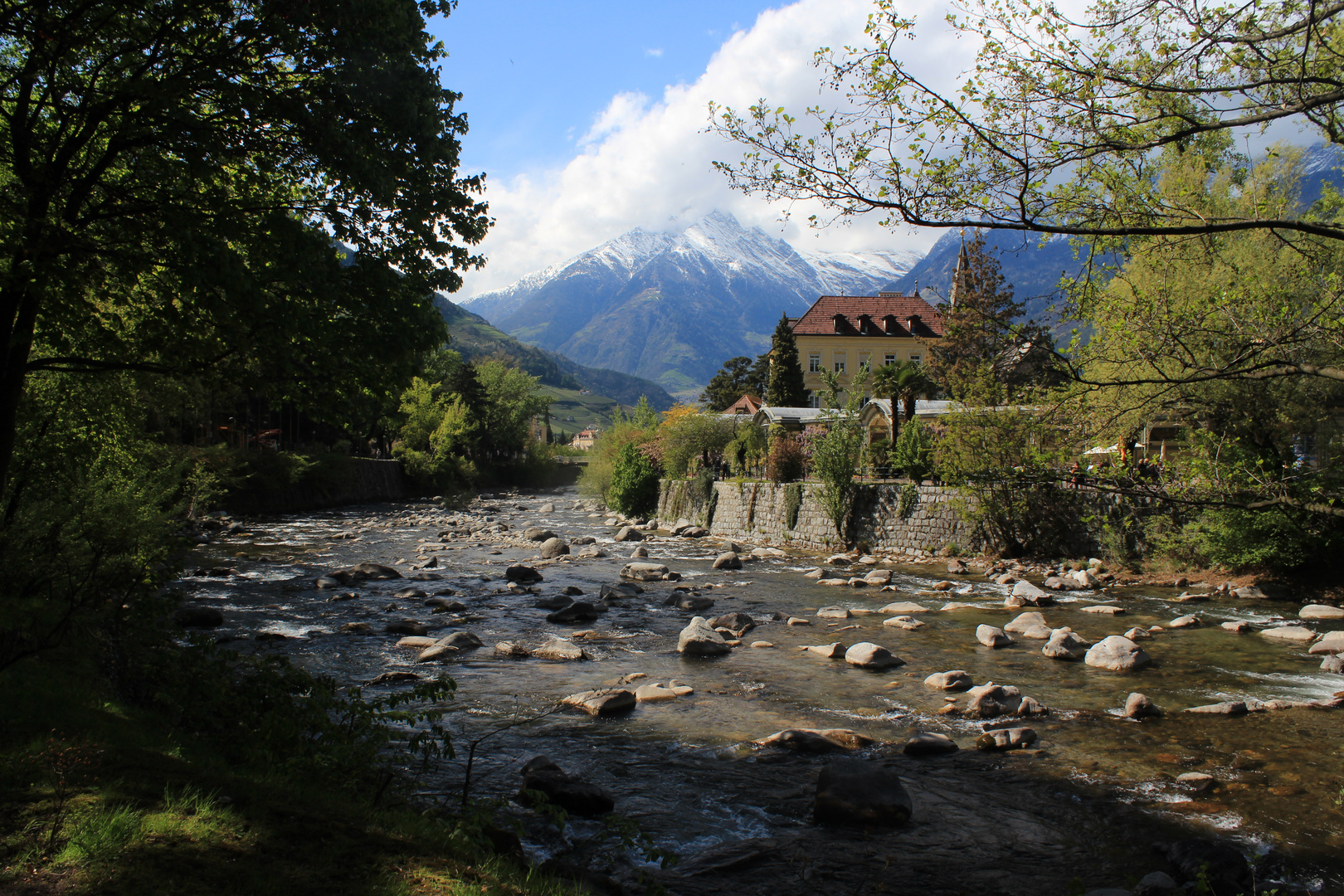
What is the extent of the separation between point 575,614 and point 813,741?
788cm

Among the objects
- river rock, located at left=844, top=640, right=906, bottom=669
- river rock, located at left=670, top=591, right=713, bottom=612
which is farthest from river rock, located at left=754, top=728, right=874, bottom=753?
river rock, located at left=670, top=591, right=713, bottom=612

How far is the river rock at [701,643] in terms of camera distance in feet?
38.6

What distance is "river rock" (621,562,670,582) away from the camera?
1992cm

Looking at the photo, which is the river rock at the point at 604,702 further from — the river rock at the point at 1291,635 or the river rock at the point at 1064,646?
the river rock at the point at 1291,635

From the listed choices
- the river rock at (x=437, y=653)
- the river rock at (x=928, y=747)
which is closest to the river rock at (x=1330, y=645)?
the river rock at (x=928, y=747)

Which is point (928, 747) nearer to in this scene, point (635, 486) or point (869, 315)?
point (635, 486)

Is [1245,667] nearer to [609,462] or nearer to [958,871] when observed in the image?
[958,871]

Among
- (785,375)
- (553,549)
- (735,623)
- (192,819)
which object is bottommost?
(553,549)

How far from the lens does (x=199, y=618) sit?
13086 millimetres

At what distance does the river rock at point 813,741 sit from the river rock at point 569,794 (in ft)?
6.83

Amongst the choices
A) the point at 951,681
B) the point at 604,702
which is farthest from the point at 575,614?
the point at 951,681

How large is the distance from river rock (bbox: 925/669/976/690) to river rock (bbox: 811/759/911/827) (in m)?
3.58

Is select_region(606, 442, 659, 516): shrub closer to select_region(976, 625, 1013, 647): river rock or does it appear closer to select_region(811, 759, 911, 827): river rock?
select_region(976, 625, 1013, 647): river rock

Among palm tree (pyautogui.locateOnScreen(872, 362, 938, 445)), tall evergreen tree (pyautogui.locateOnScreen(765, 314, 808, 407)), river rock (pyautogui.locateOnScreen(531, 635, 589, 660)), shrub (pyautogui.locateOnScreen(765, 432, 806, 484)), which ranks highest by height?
tall evergreen tree (pyautogui.locateOnScreen(765, 314, 808, 407))
